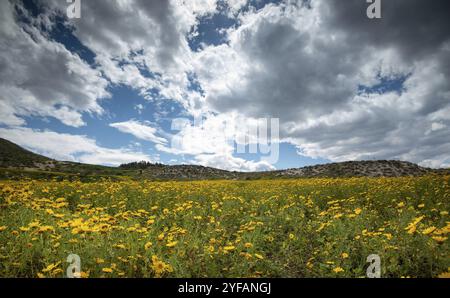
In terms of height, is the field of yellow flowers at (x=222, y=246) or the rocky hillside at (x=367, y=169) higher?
the rocky hillside at (x=367, y=169)

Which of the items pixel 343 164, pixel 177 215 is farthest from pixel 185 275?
pixel 343 164

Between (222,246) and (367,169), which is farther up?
(367,169)

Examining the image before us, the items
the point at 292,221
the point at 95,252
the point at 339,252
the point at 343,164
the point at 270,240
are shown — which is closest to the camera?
the point at 95,252

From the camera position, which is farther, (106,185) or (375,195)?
(106,185)

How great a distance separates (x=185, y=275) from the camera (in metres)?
4.04

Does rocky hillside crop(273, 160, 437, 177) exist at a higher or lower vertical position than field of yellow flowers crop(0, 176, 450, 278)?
higher

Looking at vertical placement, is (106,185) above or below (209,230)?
above

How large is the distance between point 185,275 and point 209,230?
2.19 metres

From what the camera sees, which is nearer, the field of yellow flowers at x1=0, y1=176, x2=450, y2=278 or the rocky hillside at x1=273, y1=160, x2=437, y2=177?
the field of yellow flowers at x1=0, y1=176, x2=450, y2=278

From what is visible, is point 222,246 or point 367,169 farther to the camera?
point 367,169

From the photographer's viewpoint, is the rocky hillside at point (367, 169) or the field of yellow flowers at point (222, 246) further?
the rocky hillside at point (367, 169)
